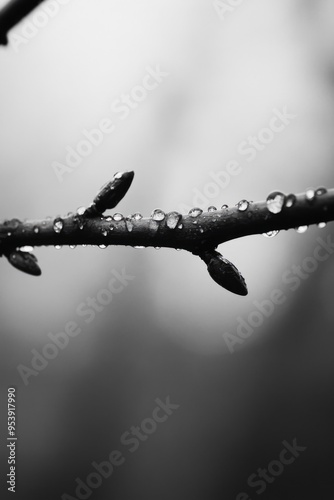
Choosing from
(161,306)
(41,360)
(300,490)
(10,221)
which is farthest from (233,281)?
(161,306)

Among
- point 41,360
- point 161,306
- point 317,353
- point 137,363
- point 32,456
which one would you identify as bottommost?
point 32,456

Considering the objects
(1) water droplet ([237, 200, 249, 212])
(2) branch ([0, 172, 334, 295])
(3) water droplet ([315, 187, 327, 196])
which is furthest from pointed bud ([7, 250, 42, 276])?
(3) water droplet ([315, 187, 327, 196])

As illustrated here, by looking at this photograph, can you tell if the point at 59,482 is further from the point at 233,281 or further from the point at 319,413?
the point at 233,281

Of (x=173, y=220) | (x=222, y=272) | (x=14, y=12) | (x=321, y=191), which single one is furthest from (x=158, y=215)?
(x=14, y=12)

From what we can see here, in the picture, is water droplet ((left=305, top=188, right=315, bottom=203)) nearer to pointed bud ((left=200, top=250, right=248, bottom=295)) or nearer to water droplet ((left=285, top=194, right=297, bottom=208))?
water droplet ((left=285, top=194, right=297, bottom=208))

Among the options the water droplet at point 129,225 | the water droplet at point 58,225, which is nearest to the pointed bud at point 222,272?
the water droplet at point 129,225

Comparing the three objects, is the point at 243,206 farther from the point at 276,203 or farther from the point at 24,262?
the point at 24,262

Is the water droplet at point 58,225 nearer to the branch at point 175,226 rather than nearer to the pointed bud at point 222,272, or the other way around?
the branch at point 175,226
